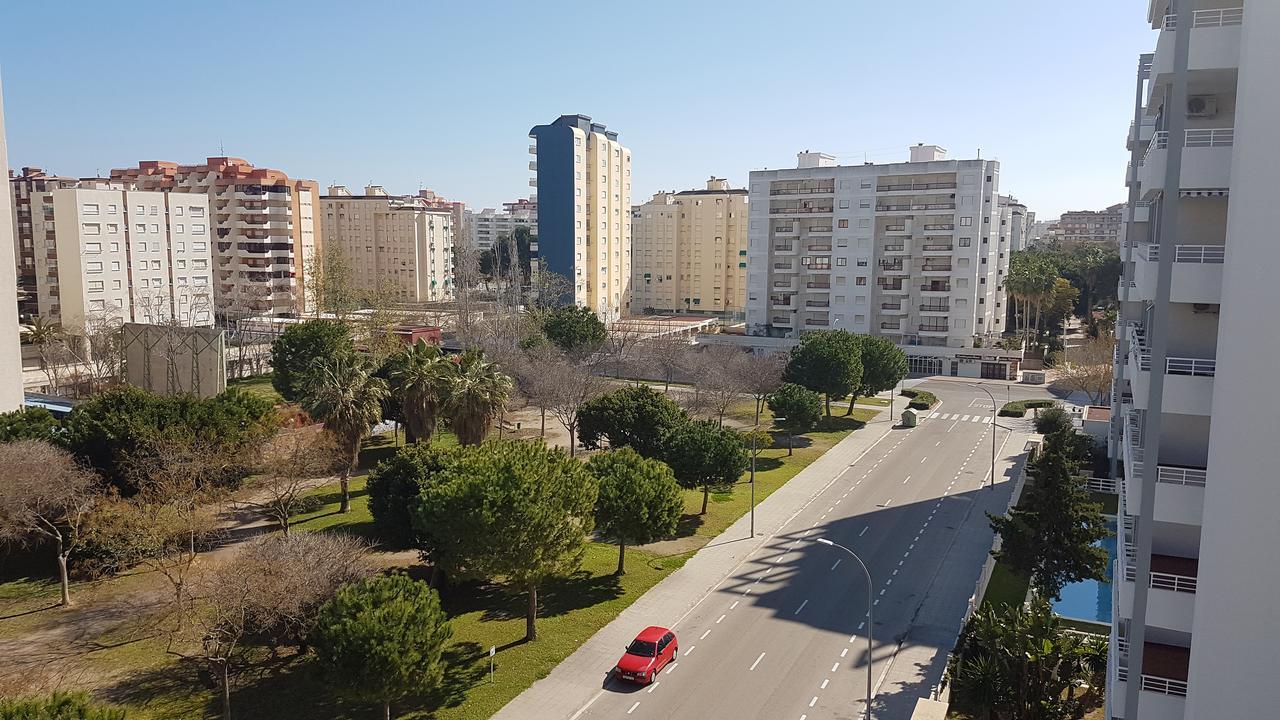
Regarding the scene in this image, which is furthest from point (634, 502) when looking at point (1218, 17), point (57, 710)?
point (1218, 17)

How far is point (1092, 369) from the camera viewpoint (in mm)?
60750

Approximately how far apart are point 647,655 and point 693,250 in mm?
106949

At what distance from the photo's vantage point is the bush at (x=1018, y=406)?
6588 cm

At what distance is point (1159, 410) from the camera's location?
629 inches

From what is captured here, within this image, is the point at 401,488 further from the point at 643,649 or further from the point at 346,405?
the point at 643,649

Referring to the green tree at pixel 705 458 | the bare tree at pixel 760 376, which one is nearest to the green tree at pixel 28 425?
the green tree at pixel 705 458

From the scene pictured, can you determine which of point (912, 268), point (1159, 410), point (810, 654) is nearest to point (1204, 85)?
point (1159, 410)

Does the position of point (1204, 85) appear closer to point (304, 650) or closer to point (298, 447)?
point (304, 650)

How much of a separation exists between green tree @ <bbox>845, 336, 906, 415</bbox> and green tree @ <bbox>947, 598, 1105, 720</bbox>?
3871 cm

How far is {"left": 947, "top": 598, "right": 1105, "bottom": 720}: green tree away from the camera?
22.0m

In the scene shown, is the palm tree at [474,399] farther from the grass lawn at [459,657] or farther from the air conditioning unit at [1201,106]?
the air conditioning unit at [1201,106]

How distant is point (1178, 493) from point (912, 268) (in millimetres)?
72828

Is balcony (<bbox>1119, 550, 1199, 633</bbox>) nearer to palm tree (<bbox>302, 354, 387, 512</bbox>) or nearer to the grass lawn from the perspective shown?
the grass lawn

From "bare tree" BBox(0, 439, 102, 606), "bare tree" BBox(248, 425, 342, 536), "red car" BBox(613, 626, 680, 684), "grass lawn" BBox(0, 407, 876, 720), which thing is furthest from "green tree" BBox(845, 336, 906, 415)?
"bare tree" BBox(0, 439, 102, 606)
